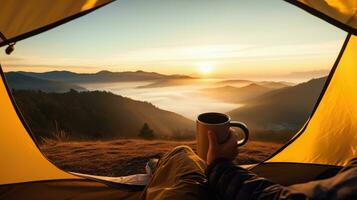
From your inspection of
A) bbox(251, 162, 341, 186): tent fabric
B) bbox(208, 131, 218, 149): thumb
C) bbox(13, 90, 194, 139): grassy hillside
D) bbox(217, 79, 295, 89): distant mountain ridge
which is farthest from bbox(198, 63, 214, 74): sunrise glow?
bbox(208, 131, 218, 149): thumb

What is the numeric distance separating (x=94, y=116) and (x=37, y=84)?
208 centimetres

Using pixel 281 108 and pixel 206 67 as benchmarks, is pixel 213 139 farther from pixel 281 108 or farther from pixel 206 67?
pixel 206 67

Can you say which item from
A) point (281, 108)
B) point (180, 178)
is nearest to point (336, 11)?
point (180, 178)

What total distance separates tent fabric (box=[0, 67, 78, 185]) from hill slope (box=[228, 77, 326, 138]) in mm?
4064

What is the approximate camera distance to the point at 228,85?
23.7 feet

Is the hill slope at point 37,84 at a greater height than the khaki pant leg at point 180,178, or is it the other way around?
the khaki pant leg at point 180,178

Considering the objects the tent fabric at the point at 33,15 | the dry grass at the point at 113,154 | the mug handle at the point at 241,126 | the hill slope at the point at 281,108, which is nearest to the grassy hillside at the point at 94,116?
the dry grass at the point at 113,154

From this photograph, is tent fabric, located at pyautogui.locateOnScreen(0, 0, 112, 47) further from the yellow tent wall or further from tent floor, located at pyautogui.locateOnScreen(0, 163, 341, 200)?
tent floor, located at pyautogui.locateOnScreen(0, 163, 341, 200)

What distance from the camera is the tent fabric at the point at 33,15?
1.28 m

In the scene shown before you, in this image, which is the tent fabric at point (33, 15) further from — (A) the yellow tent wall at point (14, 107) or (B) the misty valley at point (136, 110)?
(B) the misty valley at point (136, 110)

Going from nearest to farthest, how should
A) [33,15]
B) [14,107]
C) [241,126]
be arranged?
[241,126] → [33,15] → [14,107]

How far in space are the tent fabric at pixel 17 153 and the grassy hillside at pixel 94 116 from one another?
10.8 feet

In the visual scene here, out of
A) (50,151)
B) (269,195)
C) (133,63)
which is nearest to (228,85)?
(133,63)

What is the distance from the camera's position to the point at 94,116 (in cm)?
591
